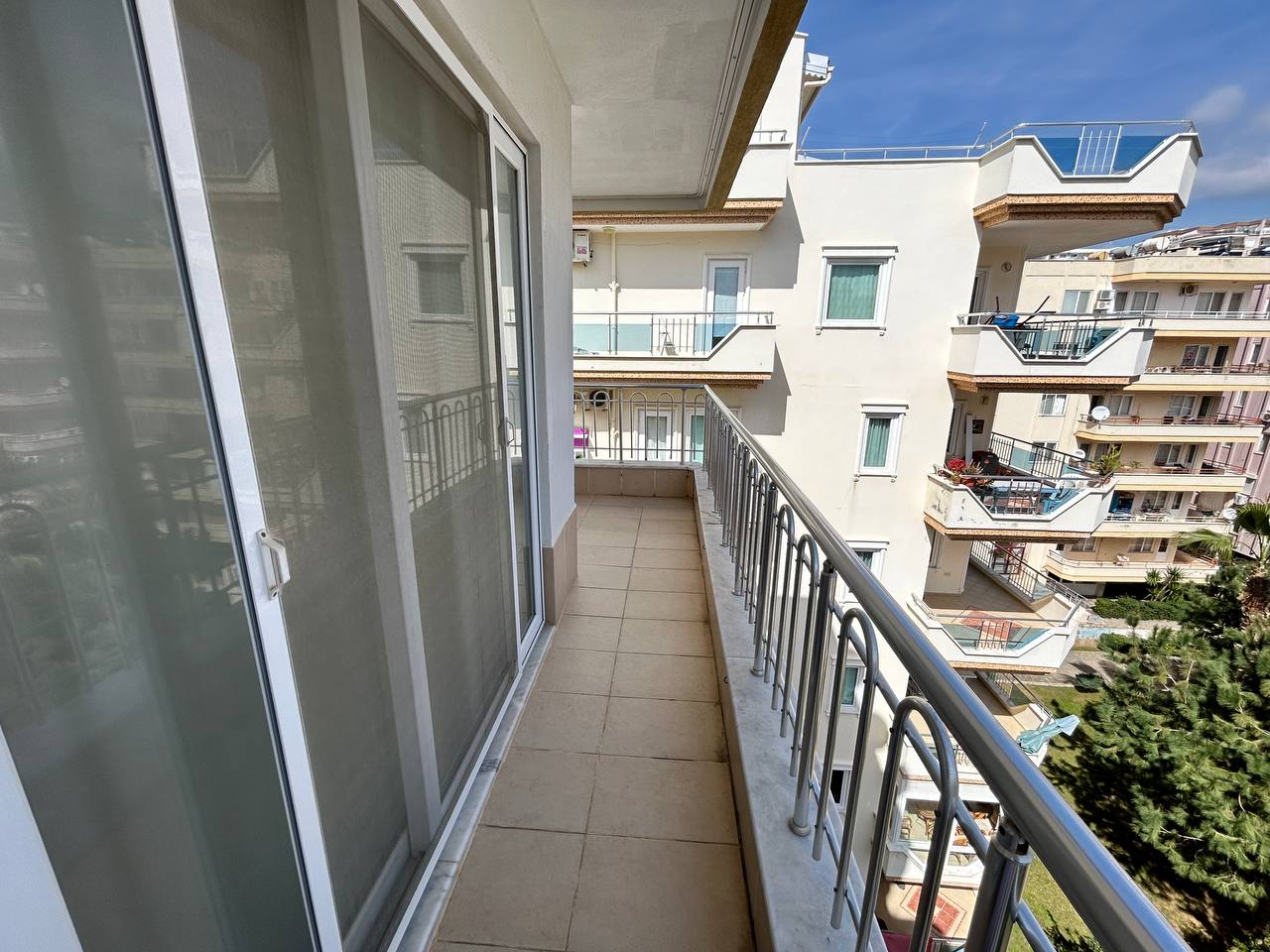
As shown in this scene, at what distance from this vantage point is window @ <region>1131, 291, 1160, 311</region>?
1516cm

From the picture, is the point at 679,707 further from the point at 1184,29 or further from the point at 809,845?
the point at 1184,29

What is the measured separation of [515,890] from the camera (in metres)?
1.60

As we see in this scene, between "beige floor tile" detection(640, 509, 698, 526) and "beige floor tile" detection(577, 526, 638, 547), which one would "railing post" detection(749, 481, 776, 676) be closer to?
"beige floor tile" detection(577, 526, 638, 547)

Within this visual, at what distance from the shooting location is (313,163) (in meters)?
1.07

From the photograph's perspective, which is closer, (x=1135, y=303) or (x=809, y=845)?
(x=809, y=845)

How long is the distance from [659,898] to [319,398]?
1616 mm

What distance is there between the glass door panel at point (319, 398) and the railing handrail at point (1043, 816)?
1.04 metres

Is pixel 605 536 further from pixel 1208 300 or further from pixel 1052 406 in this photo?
pixel 1208 300

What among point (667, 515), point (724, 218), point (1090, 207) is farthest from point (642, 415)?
point (1090, 207)

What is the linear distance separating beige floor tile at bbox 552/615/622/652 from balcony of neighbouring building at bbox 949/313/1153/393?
23.7 feet

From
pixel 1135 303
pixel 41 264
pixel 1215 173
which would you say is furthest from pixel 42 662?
pixel 1215 173

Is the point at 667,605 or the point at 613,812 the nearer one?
the point at 613,812

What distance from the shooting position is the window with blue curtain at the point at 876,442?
28.6ft

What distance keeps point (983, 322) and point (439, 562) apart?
9098mm
